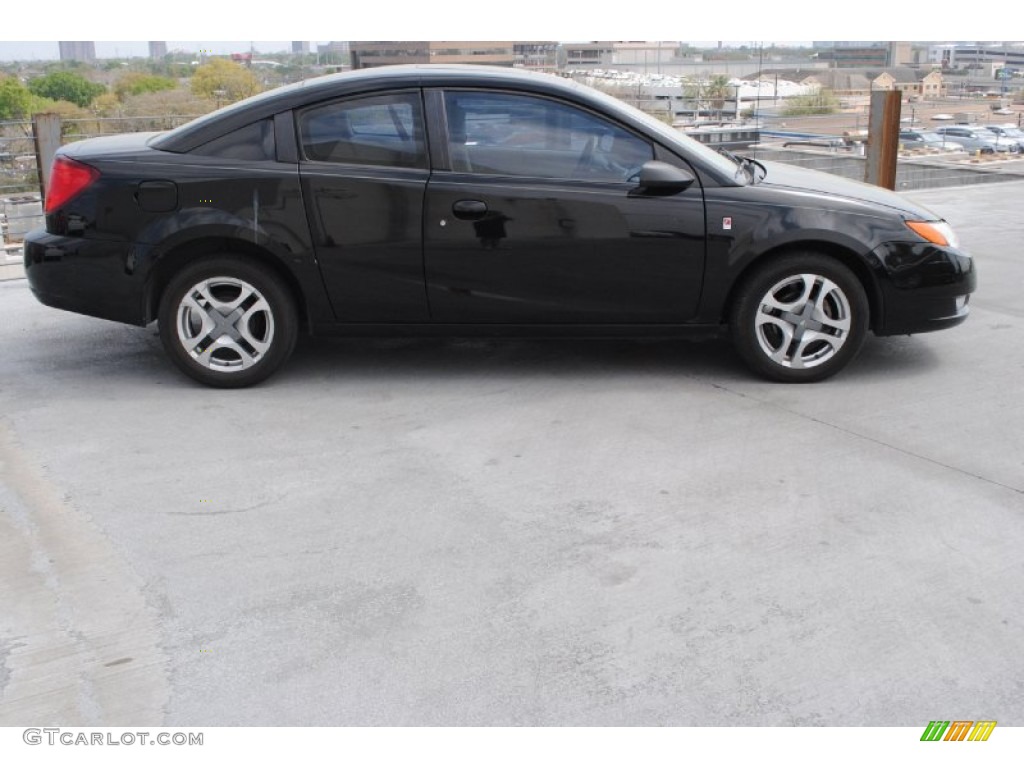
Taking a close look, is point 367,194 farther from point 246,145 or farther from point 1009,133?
point 1009,133

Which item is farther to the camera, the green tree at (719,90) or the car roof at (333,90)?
the green tree at (719,90)

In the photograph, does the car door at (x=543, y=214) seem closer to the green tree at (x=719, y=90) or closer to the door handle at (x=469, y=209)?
the door handle at (x=469, y=209)

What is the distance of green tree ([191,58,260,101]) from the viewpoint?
870cm

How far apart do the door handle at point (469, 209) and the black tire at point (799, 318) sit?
134cm

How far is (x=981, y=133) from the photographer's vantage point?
2780 cm

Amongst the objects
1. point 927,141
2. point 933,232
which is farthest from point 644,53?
point 927,141

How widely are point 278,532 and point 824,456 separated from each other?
226 cm

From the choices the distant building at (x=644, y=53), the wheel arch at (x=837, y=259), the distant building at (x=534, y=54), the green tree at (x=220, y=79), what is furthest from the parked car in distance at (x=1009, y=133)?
the wheel arch at (x=837, y=259)

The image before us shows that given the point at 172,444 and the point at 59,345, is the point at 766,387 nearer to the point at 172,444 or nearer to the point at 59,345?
the point at 172,444

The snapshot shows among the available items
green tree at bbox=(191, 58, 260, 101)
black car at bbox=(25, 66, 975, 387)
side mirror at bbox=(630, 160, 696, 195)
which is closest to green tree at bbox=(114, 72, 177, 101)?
green tree at bbox=(191, 58, 260, 101)

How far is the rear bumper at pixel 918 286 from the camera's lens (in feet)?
18.4

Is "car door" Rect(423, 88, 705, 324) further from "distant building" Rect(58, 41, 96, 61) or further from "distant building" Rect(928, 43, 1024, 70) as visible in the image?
"distant building" Rect(928, 43, 1024, 70)

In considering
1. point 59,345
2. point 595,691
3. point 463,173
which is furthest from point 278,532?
point 59,345

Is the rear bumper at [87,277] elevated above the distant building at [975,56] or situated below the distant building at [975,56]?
below
